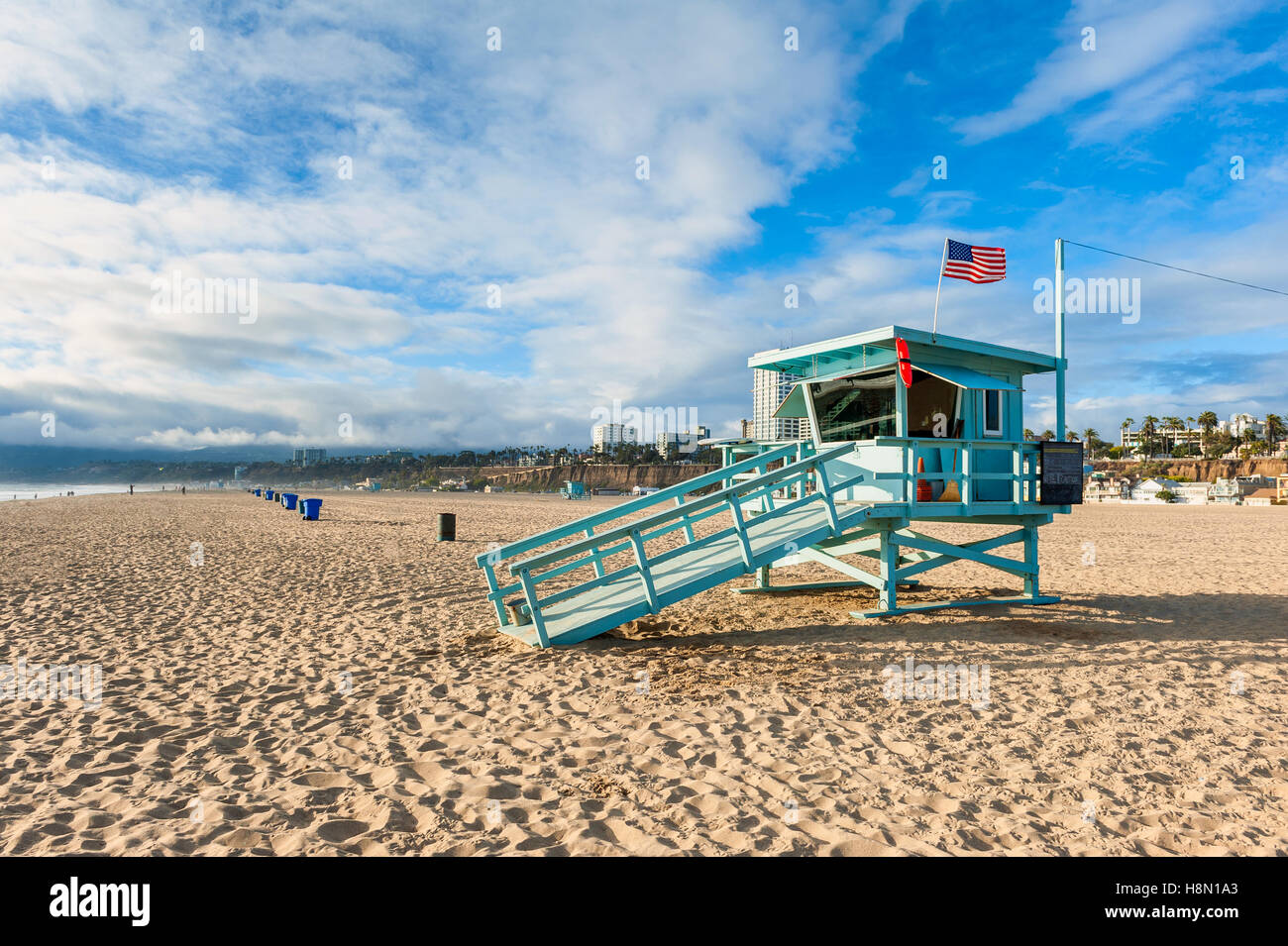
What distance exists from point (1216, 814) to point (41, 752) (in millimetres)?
7668

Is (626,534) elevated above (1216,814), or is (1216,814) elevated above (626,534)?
(626,534)

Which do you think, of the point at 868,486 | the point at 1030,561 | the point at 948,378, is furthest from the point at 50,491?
the point at 1030,561

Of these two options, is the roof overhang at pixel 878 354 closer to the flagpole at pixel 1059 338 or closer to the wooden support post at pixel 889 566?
the flagpole at pixel 1059 338

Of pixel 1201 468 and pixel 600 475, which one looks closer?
pixel 1201 468

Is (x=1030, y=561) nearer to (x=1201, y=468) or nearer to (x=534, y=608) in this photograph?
(x=534, y=608)

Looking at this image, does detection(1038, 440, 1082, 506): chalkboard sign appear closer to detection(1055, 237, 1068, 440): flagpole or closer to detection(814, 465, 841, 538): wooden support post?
detection(1055, 237, 1068, 440): flagpole

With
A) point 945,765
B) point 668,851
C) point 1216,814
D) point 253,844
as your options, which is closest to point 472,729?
point 253,844

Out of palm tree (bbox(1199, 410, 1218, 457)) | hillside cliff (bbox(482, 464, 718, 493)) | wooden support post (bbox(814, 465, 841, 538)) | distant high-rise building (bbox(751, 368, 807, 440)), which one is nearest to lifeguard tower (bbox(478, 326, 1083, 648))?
wooden support post (bbox(814, 465, 841, 538))

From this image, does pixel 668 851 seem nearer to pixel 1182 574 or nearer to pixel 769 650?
pixel 769 650

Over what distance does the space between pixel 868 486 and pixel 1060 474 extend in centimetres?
302

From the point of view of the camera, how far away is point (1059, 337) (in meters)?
10.6

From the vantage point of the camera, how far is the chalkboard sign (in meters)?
10.1
